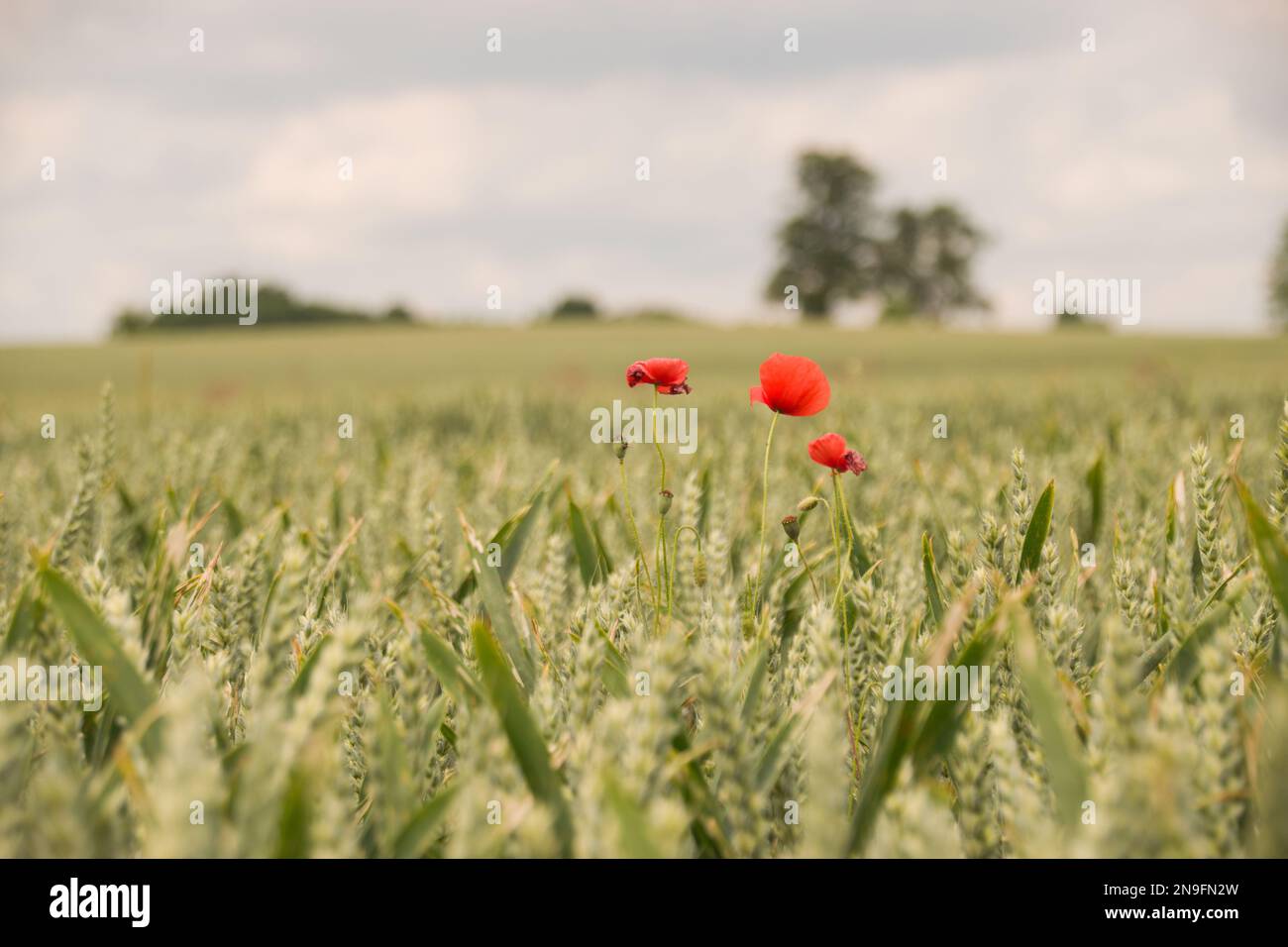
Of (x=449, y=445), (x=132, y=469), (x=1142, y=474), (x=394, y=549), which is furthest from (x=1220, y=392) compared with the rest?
(x=132, y=469)

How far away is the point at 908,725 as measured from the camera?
735 millimetres

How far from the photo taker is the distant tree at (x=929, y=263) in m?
61.7

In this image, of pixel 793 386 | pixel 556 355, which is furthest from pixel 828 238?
pixel 793 386

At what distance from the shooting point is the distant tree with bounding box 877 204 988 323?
61.7 m

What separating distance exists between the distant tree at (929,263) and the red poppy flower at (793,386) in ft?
199

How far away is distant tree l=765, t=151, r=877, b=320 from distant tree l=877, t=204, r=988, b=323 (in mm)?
1851

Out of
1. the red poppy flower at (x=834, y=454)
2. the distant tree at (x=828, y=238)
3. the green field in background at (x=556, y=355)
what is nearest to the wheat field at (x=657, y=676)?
the red poppy flower at (x=834, y=454)

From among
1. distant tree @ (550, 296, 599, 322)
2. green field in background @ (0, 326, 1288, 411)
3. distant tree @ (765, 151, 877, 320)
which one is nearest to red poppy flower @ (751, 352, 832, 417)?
green field in background @ (0, 326, 1288, 411)

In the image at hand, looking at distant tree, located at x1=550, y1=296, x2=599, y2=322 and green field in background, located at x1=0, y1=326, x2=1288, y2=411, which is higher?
distant tree, located at x1=550, y1=296, x2=599, y2=322

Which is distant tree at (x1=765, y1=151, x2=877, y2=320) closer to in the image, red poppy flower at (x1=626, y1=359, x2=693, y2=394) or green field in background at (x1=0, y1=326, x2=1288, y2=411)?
green field in background at (x1=0, y1=326, x2=1288, y2=411)

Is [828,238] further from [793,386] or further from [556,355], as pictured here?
[793,386]
